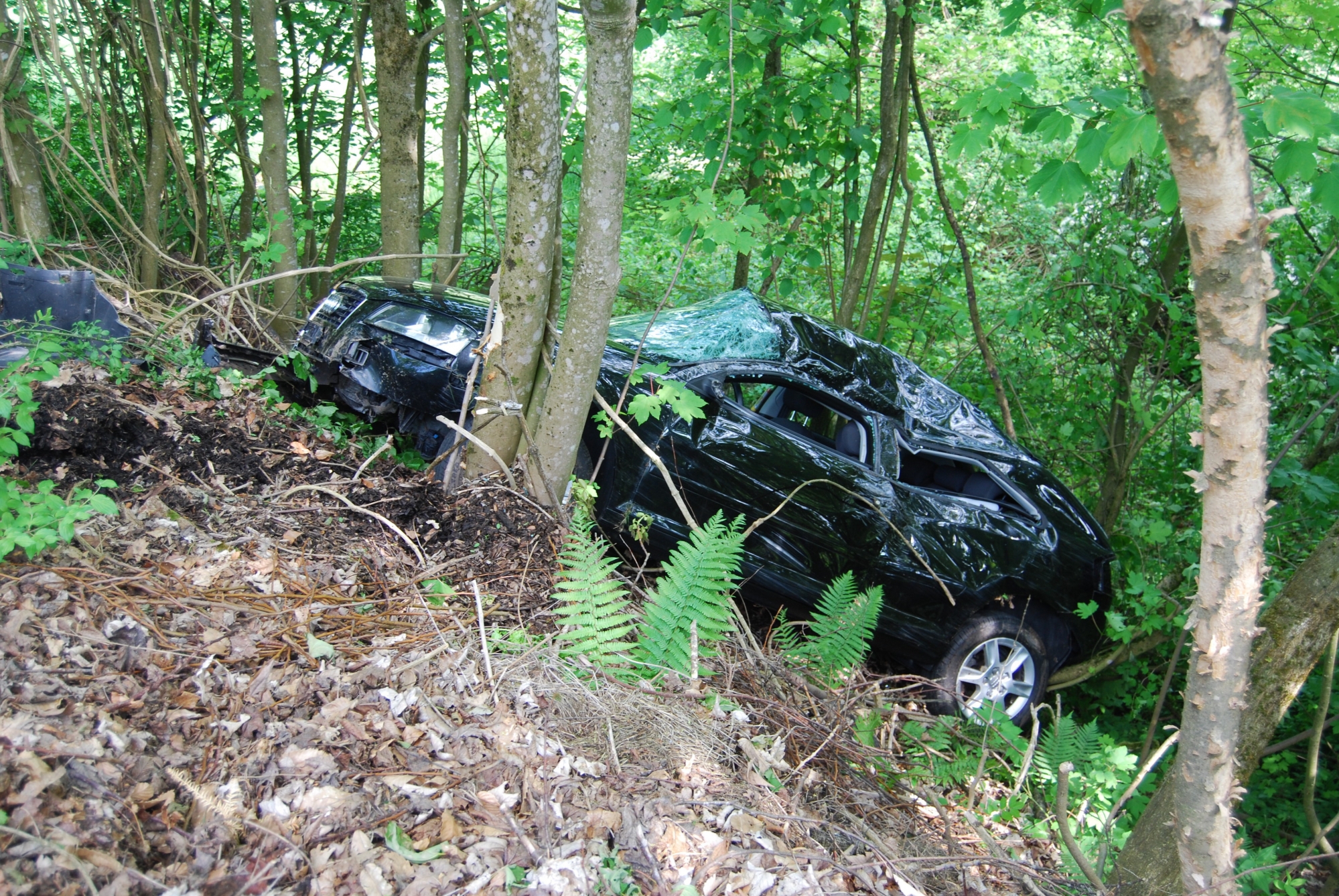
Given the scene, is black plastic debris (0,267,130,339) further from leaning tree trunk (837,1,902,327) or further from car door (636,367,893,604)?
leaning tree trunk (837,1,902,327)

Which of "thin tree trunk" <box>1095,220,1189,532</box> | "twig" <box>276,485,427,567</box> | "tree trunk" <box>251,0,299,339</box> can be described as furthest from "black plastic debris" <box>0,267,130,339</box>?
"thin tree trunk" <box>1095,220,1189,532</box>

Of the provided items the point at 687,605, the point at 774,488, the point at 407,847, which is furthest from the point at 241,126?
the point at 407,847

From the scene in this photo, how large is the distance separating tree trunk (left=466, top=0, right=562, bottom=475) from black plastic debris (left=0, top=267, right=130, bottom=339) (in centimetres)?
216

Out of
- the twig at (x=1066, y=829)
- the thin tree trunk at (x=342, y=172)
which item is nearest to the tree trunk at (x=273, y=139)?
the thin tree trunk at (x=342, y=172)

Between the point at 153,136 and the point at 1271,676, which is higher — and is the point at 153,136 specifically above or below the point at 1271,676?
above

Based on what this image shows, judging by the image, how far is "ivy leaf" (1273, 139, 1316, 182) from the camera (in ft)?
9.45

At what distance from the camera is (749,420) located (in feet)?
15.0

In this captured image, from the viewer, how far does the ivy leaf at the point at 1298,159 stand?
2879 mm

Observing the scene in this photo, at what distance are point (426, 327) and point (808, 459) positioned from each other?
89.5 inches

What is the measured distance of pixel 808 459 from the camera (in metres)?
4.59

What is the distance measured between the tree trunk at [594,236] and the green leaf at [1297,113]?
7.73ft

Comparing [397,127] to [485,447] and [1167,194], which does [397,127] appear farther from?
[1167,194]

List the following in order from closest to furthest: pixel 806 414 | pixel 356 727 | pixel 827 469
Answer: pixel 356 727 < pixel 827 469 < pixel 806 414

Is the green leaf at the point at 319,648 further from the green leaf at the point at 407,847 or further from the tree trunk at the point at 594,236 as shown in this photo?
the tree trunk at the point at 594,236
